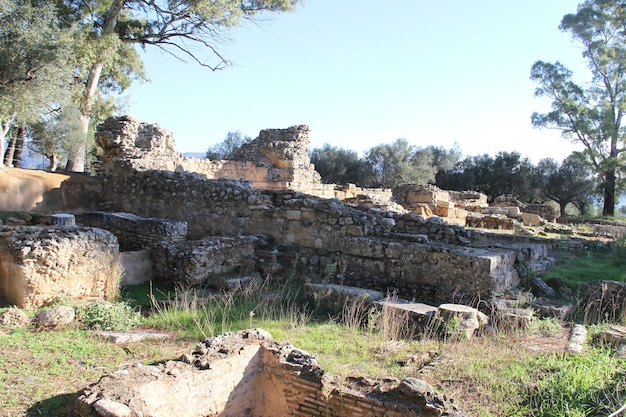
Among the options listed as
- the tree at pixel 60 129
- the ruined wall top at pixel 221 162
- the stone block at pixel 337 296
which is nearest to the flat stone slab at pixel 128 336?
the stone block at pixel 337 296

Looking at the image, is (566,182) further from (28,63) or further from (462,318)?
(28,63)

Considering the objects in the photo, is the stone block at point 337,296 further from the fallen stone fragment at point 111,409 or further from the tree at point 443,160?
the tree at point 443,160

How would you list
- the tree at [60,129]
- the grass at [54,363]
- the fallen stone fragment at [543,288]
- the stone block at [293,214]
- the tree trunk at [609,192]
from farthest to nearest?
the tree trunk at [609,192], the tree at [60,129], the stone block at [293,214], the fallen stone fragment at [543,288], the grass at [54,363]

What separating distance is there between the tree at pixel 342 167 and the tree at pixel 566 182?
14919 mm

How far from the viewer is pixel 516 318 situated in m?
6.16

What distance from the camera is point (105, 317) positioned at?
609 cm

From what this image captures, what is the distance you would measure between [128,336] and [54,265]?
182 cm

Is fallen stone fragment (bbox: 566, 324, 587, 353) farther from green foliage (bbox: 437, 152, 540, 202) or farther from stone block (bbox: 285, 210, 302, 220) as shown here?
green foliage (bbox: 437, 152, 540, 202)

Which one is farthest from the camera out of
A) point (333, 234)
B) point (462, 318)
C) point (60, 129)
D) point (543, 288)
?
point (60, 129)

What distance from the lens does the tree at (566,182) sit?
3703cm

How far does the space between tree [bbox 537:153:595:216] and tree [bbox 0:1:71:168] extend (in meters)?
36.1

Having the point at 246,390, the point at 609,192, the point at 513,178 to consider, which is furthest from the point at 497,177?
the point at 246,390

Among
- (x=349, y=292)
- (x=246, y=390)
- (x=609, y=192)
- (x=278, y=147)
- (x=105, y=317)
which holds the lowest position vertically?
(x=246, y=390)

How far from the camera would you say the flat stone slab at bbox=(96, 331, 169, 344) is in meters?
5.56
